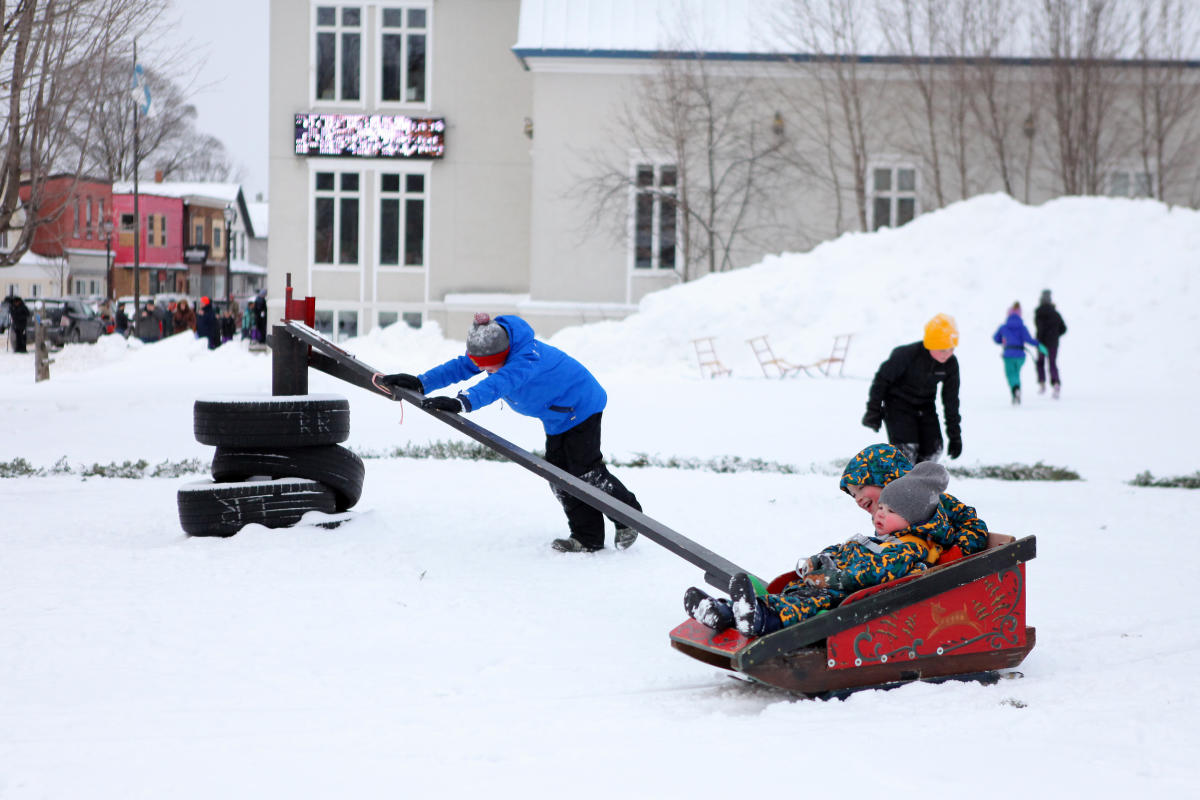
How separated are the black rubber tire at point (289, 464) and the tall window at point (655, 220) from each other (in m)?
19.6

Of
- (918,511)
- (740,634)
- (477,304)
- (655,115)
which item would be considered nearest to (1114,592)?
(918,511)

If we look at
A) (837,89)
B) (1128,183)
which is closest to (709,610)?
(837,89)

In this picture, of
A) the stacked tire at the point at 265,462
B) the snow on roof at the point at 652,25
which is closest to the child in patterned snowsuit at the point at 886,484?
the stacked tire at the point at 265,462

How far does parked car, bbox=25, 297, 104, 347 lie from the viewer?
36.1 metres

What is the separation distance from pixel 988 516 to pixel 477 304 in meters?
20.8

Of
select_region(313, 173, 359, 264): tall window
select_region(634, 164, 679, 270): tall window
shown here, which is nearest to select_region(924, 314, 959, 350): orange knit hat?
select_region(634, 164, 679, 270): tall window

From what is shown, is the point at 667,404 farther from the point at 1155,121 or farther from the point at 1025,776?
the point at 1155,121

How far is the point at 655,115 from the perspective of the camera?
2584cm

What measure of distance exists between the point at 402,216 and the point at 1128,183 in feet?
56.2

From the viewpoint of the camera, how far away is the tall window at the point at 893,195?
2644 centimetres

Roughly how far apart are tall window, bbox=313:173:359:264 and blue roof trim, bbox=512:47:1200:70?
5958mm

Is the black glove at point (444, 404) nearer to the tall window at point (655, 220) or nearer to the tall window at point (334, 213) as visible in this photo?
the tall window at point (655, 220)

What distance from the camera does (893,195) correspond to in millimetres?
26516

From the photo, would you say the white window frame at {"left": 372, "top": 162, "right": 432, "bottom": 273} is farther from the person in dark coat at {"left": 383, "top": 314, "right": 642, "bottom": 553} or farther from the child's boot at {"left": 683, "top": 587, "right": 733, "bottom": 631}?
the child's boot at {"left": 683, "top": 587, "right": 733, "bottom": 631}
